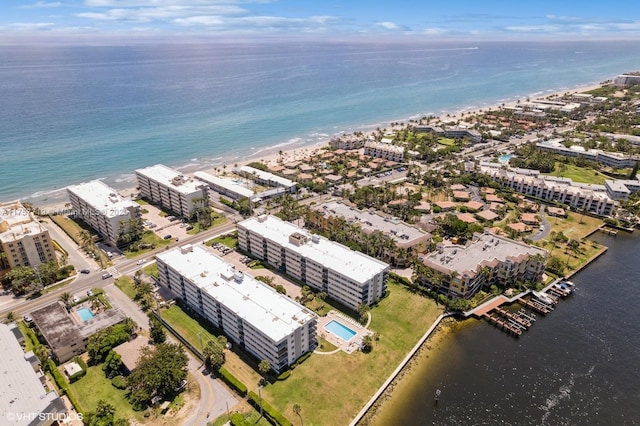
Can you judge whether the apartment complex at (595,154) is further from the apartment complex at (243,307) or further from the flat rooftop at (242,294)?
the flat rooftop at (242,294)

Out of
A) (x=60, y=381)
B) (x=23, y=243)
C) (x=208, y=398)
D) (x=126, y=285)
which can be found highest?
(x=23, y=243)

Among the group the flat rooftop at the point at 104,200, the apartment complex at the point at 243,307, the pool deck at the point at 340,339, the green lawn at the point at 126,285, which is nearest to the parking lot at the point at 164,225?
the flat rooftop at the point at 104,200

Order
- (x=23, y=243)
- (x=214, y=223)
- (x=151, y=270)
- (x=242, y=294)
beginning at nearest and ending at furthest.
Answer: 1. (x=242, y=294)
2. (x=23, y=243)
3. (x=151, y=270)
4. (x=214, y=223)

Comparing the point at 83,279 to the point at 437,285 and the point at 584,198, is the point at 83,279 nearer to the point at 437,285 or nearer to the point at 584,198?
the point at 437,285

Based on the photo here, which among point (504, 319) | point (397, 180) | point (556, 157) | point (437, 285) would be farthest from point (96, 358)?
point (556, 157)

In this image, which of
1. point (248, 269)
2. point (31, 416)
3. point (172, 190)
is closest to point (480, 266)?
point (248, 269)

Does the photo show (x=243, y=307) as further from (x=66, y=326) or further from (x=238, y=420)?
(x=66, y=326)
